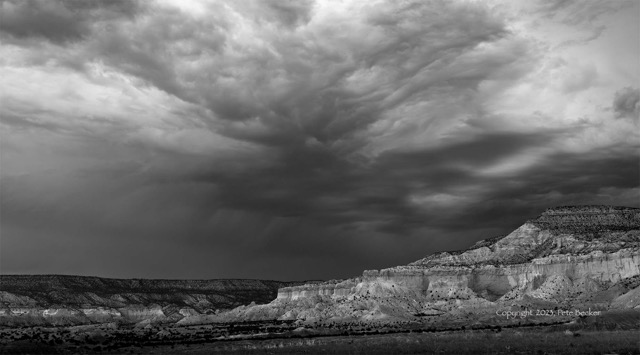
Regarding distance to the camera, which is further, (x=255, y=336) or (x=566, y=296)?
(x=566, y=296)

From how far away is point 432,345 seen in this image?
295ft

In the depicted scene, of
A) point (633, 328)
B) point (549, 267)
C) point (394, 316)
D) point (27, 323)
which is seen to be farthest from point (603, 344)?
point (27, 323)

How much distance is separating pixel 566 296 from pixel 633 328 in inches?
2597

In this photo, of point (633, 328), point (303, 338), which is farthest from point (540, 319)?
point (303, 338)

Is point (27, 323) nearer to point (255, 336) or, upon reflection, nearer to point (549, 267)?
point (255, 336)

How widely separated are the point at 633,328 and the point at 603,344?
94.9 feet

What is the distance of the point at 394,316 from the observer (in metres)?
164

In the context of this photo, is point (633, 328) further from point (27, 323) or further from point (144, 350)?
point (27, 323)

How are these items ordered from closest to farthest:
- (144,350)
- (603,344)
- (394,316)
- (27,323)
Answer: (603,344)
(144,350)
(394,316)
(27,323)

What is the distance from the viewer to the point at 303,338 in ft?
372

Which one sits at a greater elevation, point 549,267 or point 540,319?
point 549,267

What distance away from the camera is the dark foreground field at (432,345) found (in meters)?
81.8

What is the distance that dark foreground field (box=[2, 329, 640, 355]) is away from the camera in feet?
268

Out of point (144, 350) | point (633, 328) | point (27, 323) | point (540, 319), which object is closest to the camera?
point (144, 350)
